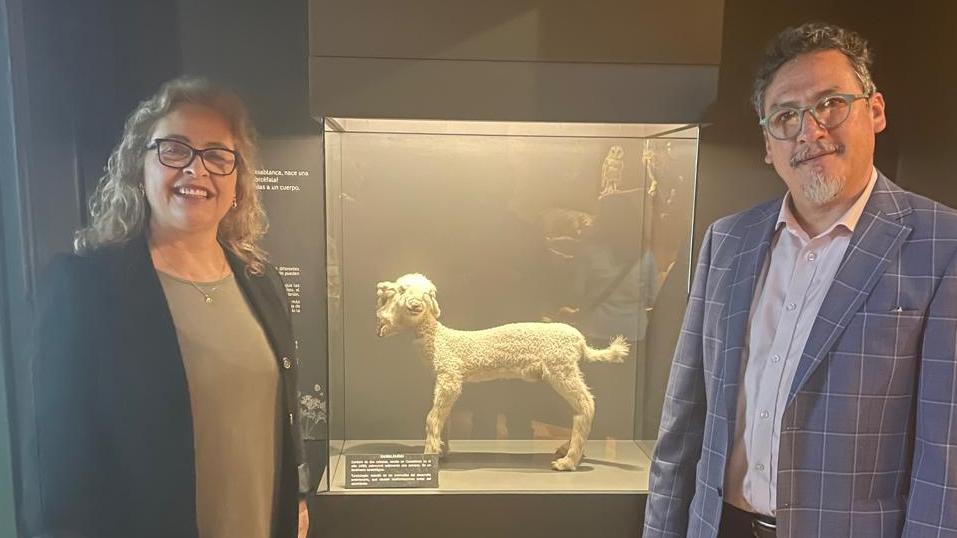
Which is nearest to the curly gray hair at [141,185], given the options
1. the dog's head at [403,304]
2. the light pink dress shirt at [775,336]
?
the dog's head at [403,304]

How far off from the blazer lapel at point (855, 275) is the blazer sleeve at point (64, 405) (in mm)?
1565

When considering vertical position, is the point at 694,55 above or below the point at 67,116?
above

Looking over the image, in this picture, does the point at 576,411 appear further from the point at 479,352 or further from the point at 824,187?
the point at 824,187

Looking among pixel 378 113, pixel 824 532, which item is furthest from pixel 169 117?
pixel 824 532

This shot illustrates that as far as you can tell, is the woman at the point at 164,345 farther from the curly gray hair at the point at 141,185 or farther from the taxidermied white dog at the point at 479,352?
the taxidermied white dog at the point at 479,352

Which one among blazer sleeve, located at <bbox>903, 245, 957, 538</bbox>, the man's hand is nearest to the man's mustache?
blazer sleeve, located at <bbox>903, 245, 957, 538</bbox>

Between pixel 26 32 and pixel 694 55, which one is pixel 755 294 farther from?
pixel 26 32

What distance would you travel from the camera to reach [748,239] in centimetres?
132

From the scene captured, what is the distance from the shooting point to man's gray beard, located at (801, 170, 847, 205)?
117cm

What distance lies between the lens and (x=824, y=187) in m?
1.17

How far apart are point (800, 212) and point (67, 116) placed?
168 cm

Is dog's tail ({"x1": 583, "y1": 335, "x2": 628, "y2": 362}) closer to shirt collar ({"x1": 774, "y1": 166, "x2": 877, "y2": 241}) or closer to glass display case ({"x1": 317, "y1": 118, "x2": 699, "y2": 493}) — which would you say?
glass display case ({"x1": 317, "y1": 118, "x2": 699, "y2": 493})

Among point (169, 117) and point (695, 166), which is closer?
point (169, 117)

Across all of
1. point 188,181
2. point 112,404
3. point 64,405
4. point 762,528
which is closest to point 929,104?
point 762,528
